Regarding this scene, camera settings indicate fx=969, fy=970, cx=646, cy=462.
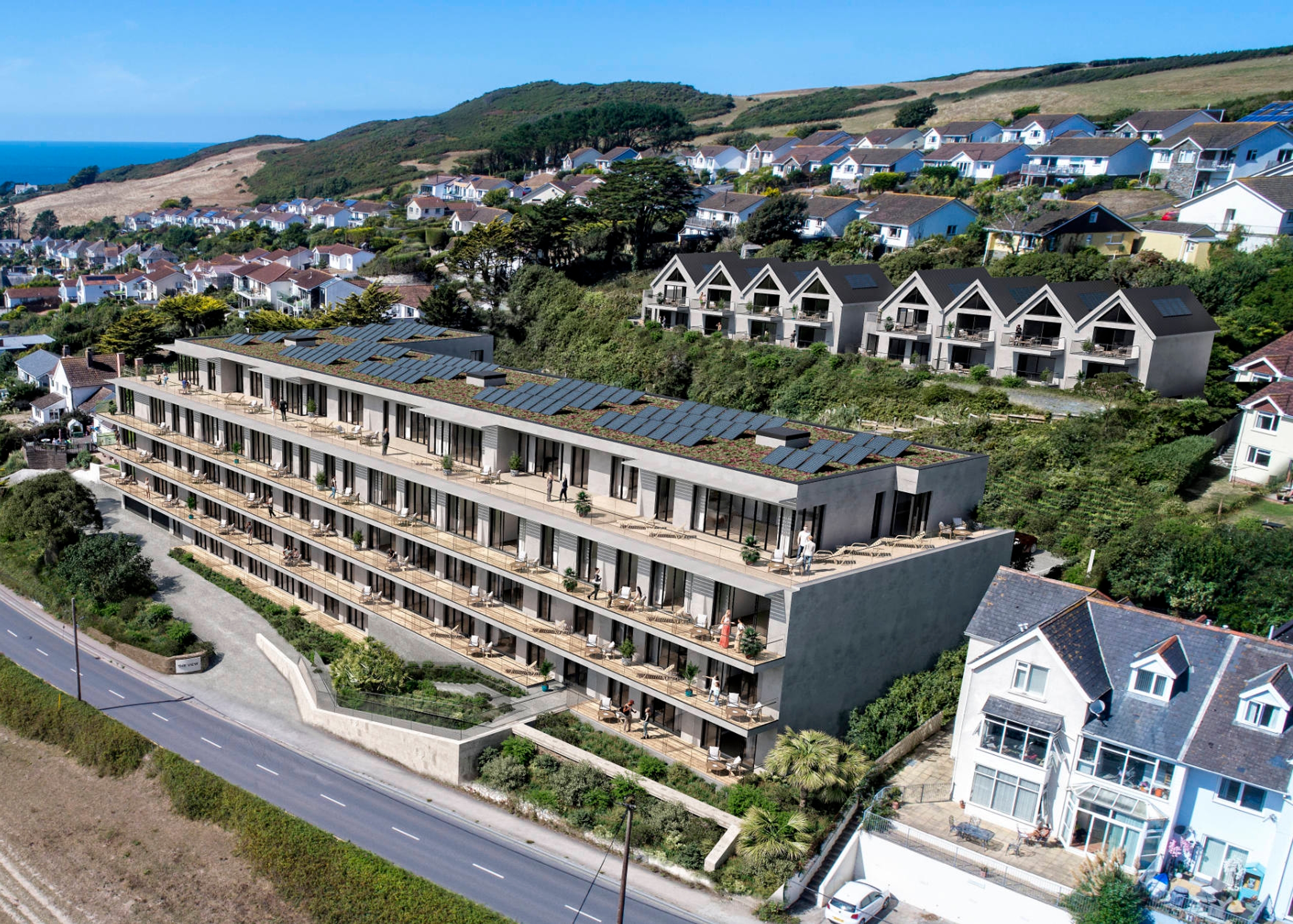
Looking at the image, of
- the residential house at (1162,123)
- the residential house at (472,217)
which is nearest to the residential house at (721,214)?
the residential house at (472,217)

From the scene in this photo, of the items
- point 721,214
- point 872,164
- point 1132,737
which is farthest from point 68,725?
point 872,164

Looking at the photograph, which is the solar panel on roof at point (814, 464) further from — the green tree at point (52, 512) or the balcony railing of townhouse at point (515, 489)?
the green tree at point (52, 512)

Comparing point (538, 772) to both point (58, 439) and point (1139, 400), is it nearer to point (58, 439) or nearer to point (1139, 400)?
point (1139, 400)

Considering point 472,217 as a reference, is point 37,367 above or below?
below

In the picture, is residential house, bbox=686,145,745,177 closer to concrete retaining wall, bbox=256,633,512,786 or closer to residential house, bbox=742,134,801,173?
residential house, bbox=742,134,801,173

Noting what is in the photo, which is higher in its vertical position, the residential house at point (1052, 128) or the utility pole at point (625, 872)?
the residential house at point (1052, 128)

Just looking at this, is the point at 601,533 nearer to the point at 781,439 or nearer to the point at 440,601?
the point at 781,439
